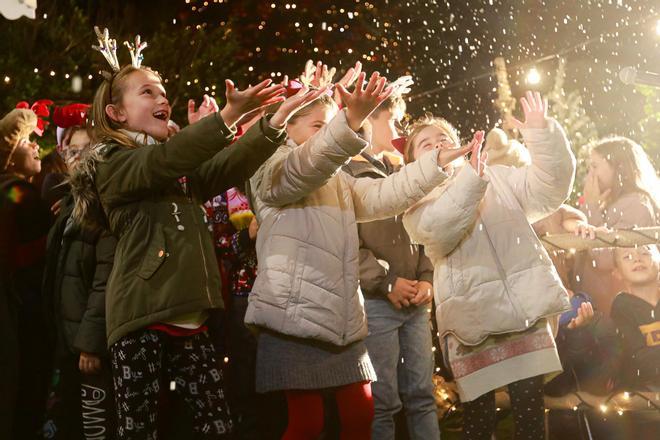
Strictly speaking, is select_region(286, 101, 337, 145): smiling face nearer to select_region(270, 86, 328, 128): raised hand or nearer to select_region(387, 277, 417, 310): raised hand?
select_region(270, 86, 328, 128): raised hand

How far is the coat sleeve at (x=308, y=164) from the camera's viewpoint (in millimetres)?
2799

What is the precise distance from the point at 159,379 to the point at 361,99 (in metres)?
1.24

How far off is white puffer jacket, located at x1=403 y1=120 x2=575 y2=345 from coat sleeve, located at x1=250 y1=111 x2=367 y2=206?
0.65 metres

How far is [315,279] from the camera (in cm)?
291

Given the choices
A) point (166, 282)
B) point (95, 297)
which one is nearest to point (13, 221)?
point (95, 297)

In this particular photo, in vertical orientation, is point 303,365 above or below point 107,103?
below

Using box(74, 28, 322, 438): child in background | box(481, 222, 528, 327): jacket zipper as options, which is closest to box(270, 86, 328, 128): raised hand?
box(74, 28, 322, 438): child in background

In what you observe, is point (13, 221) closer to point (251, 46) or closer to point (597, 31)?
point (251, 46)

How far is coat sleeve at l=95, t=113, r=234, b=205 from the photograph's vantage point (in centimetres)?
260

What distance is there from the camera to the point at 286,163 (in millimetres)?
2982

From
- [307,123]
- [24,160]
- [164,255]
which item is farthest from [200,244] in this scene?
[24,160]

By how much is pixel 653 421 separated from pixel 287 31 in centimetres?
948

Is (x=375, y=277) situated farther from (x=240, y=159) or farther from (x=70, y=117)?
(x=70, y=117)

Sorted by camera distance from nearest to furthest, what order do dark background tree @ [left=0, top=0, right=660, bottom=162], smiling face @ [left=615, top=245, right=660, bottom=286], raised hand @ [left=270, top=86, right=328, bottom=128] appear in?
1. raised hand @ [left=270, top=86, right=328, bottom=128]
2. smiling face @ [left=615, top=245, right=660, bottom=286]
3. dark background tree @ [left=0, top=0, right=660, bottom=162]
